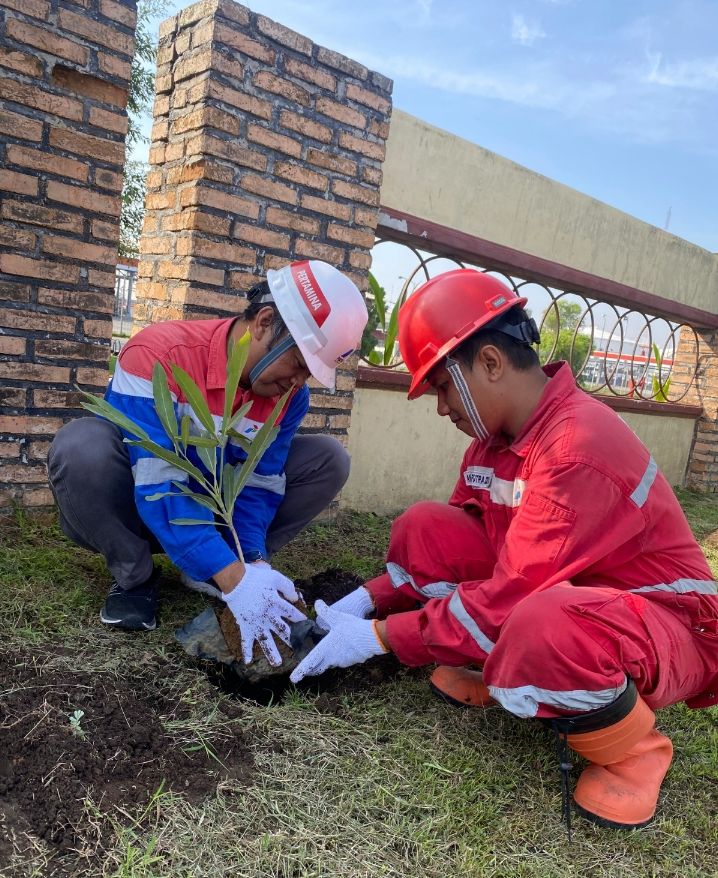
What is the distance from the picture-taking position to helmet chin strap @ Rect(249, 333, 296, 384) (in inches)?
82.6

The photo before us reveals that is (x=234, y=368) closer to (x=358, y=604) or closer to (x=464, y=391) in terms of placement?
(x=464, y=391)

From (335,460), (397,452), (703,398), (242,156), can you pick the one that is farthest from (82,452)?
(703,398)

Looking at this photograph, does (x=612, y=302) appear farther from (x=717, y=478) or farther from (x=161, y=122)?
(x=161, y=122)

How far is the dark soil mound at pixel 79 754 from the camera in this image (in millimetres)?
1374

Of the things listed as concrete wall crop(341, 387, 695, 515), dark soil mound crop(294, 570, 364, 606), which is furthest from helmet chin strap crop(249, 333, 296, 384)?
concrete wall crop(341, 387, 695, 515)

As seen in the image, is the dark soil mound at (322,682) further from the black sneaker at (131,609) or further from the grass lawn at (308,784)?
the black sneaker at (131,609)

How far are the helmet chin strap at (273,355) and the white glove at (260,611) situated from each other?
0.61 m

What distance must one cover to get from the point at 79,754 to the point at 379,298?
3492 millimetres

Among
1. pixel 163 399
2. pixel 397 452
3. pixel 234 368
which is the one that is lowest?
pixel 397 452

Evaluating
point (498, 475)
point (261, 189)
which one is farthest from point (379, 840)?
Result: point (261, 189)

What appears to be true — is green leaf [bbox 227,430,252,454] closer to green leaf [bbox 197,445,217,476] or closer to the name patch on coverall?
green leaf [bbox 197,445,217,476]

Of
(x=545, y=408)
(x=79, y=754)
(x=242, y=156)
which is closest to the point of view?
(x=79, y=754)

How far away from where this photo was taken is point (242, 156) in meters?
3.06

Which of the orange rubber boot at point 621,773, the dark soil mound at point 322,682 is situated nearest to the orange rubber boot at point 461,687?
the dark soil mound at point 322,682
